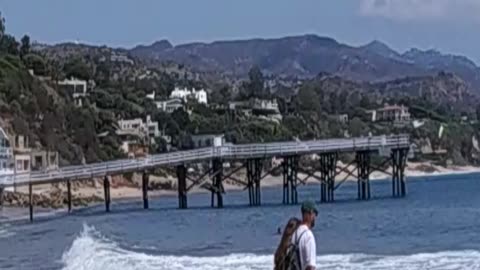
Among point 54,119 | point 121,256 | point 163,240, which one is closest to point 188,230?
point 163,240

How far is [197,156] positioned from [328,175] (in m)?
9.95

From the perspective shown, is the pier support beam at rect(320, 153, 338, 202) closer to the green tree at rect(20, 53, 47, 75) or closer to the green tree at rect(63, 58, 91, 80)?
the green tree at rect(20, 53, 47, 75)

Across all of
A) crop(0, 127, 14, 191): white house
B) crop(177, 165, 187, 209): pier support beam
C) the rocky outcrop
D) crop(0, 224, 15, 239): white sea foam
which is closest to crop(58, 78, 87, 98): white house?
crop(0, 127, 14, 191): white house

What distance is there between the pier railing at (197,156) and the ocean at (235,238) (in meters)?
2.40

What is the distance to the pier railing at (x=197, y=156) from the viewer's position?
70.8m

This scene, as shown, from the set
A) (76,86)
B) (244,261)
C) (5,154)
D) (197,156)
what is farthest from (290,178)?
(76,86)

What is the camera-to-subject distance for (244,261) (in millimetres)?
33062

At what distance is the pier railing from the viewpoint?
2785 inches

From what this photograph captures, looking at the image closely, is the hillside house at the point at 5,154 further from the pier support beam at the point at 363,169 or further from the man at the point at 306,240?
the man at the point at 306,240

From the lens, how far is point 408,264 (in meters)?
31.2

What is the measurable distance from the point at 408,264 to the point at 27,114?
85.1m

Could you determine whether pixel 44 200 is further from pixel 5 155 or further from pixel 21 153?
pixel 21 153

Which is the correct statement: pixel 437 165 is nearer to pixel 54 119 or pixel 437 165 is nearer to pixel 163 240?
pixel 54 119

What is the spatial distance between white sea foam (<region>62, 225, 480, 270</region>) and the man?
16655 millimetres
